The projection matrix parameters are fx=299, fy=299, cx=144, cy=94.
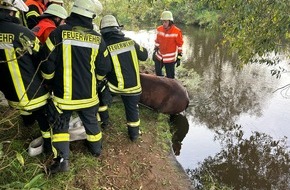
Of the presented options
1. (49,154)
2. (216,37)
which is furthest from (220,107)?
(216,37)

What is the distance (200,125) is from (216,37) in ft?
36.9

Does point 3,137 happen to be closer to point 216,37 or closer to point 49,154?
point 49,154

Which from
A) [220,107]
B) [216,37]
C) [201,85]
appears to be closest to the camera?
[220,107]

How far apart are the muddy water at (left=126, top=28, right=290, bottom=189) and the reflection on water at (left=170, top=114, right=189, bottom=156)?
71 millimetres

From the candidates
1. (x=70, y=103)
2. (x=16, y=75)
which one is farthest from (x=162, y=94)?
(x=16, y=75)

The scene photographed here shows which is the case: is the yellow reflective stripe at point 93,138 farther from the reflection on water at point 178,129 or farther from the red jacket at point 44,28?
the reflection on water at point 178,129

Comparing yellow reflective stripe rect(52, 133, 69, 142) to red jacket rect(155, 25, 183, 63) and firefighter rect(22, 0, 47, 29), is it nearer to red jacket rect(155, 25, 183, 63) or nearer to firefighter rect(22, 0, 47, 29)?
firefighter rect(22, 0, 47, 29)

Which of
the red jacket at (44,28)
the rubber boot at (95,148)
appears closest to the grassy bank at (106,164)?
the rubber boot at (95,148)

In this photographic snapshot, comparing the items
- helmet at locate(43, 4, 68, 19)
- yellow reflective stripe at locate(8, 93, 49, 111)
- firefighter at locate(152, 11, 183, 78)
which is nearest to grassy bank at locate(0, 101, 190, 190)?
yellow reflective stripe at locate(8, 93, 49, 111)

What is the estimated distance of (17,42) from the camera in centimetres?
282

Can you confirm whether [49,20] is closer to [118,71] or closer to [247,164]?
[118,71]

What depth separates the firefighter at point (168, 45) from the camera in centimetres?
639

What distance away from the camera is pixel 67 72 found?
3.08 m

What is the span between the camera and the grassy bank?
9.86 feet
